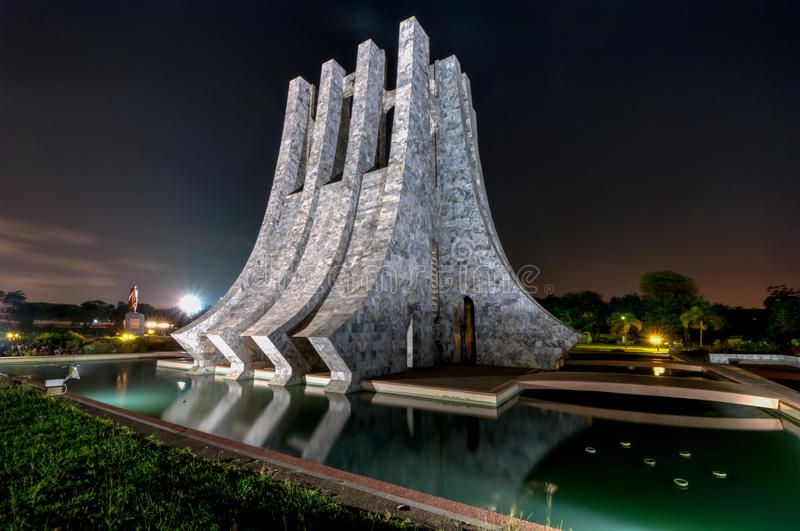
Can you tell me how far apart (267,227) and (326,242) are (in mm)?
3885

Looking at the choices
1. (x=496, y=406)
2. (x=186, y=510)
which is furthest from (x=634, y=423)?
(x=186, y=510)

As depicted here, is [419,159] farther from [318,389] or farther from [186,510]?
[186,510]

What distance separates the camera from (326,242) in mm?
12000

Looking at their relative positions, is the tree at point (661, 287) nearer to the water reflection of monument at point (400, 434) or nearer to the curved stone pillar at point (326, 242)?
the curved stone pillar at point (326, 242)

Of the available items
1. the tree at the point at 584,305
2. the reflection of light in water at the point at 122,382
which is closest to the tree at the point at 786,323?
the tree at the point at 584,305

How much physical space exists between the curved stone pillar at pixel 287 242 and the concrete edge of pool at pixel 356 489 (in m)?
5.81

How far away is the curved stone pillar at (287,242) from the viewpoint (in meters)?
10.9

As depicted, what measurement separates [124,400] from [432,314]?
8633mm

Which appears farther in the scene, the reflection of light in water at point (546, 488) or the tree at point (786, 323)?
the tree at point (786, 323)

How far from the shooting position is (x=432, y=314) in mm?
13000

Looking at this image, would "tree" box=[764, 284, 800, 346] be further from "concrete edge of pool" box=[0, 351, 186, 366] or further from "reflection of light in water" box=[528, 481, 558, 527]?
"concrete edge of pool" box=[0, 351, 186, 366]

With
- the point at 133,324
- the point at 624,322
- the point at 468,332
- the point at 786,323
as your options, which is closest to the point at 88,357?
the point at 133,324

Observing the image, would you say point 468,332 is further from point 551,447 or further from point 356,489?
point 356,489

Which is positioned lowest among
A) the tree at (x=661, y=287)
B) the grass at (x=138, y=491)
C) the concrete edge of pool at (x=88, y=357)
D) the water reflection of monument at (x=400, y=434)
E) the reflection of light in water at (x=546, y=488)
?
the concrete edge of pool at (x=88, y=357)
